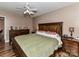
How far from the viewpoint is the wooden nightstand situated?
3160mm

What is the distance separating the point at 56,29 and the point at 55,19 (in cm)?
60

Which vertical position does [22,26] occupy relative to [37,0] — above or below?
below

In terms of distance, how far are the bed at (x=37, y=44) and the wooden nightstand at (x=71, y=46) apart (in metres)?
0.46

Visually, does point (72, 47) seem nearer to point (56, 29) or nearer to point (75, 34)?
point (75, 34)

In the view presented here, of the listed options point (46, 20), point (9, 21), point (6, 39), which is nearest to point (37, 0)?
point (46, 20)

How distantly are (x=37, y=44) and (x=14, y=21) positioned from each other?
4.73m

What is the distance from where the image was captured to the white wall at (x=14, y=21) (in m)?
6.45

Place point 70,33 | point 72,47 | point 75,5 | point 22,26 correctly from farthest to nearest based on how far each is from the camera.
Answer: point 22,26 < point 70,33 < point 75,5 < point 72,47

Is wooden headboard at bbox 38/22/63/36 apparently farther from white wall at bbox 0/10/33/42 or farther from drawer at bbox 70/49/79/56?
white wall at bbox 0/10/33/42

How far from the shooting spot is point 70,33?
422 centimetres

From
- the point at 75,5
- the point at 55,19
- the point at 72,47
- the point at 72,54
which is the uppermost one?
the point at 75,5

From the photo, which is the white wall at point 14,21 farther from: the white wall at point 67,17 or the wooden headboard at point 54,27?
the white wall at point 67,17

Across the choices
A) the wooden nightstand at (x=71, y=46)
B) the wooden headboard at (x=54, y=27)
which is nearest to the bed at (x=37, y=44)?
the wooden headboard at (x=54, y=27)

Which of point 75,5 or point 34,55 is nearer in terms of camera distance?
point 34,55
